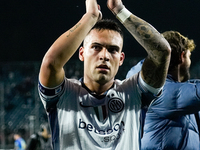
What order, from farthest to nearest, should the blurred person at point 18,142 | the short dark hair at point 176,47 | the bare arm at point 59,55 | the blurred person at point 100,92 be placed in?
the blurred person at point 18,142
the short dark hair at point 176,47
the blurred person at point 100,92
the bare arm at point 59,55

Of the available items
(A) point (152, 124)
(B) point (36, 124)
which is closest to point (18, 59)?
(B) point (36, 124)

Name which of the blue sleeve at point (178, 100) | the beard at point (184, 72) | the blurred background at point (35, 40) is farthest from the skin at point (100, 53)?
the beard at point (184, 72)

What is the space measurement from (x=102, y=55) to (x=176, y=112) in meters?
1.47

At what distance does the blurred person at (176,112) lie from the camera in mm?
3334

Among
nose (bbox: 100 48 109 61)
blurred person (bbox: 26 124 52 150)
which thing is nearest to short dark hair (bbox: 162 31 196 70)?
nose (bbox: 100 48 109 61)

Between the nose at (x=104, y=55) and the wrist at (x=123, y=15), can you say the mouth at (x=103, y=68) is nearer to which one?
the nose at (x=104, y=55)

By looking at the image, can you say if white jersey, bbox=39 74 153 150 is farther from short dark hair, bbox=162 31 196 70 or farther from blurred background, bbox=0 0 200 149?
short dark hair, bbox=162 31 196 70

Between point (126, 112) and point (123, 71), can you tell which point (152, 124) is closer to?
point (126, 112)

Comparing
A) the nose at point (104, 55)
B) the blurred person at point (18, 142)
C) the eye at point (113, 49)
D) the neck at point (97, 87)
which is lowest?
the blurred person at point (18, 142)

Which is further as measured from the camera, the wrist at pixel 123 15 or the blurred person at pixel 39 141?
the blurred person at pixel 39 141

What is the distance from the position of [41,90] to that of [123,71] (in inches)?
395

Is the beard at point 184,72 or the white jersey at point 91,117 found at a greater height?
the beard at point 184,72

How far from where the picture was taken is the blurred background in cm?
1181

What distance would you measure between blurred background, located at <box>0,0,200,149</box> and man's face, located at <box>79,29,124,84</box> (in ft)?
2.42
